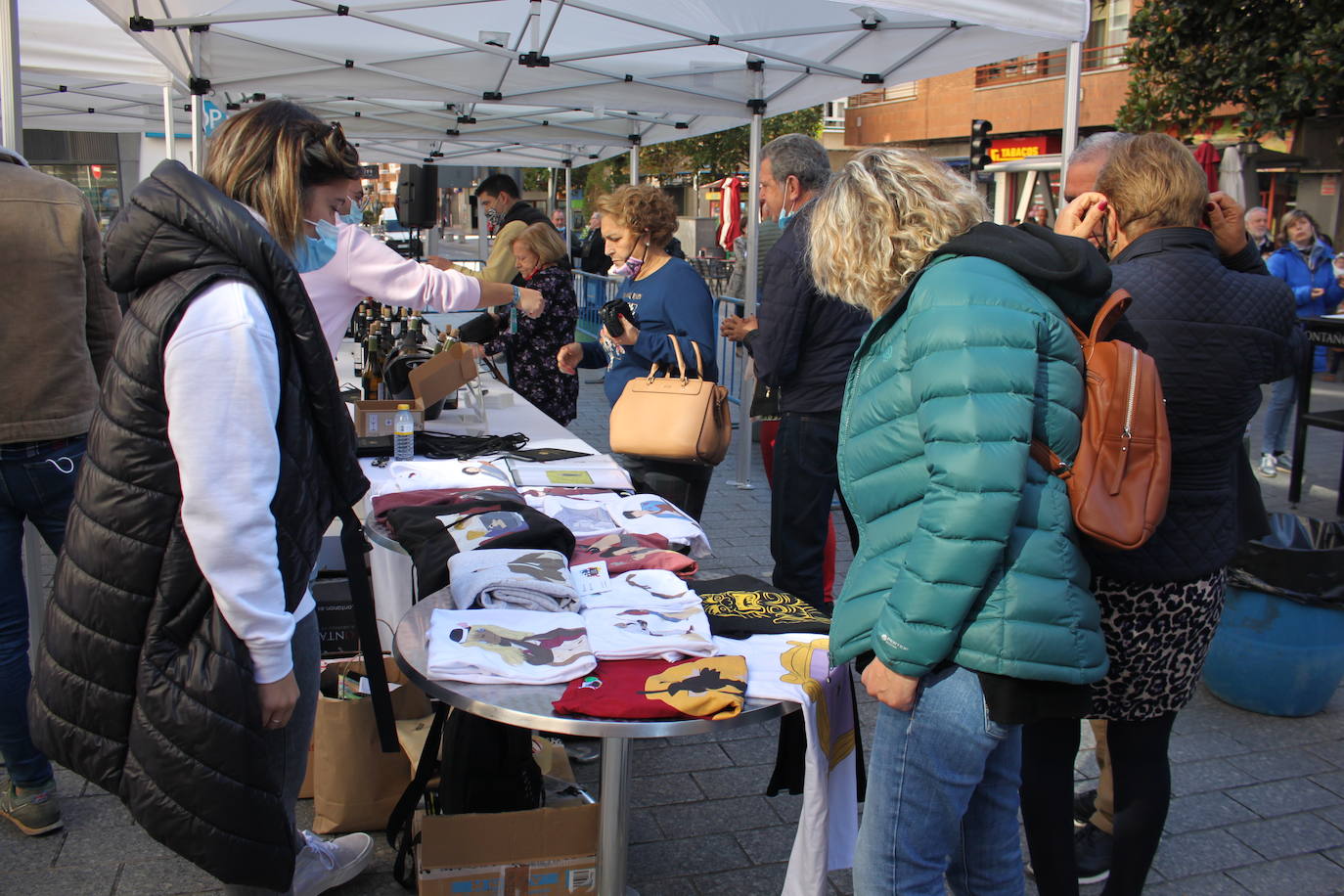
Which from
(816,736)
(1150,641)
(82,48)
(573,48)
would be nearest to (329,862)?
(816,736)

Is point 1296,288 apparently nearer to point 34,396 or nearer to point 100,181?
point 34,396

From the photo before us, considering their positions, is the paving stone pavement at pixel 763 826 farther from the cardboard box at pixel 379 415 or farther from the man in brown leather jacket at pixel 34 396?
the cardboard box at pixel 379 415

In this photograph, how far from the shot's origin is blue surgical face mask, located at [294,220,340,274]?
203 centimetres

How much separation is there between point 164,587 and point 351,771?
53.4 inches

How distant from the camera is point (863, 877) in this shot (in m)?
1.87

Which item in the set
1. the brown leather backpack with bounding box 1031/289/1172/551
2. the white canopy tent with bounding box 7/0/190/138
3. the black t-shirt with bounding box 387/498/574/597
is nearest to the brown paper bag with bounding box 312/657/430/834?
the black t-shirt with bounding box 387/498/574/597

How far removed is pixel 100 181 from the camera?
19.7m

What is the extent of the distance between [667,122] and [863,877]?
7936 millimetres

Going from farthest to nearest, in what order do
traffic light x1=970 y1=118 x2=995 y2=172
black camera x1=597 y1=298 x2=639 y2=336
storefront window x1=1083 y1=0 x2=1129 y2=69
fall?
1. storefront window x1=1083 y1=0 x2=1129 y2=69
2. traffic light x1=970 y1=118 x2=995 y2=172
3. black camera x1=597 y1=298 x2=639 y2=336

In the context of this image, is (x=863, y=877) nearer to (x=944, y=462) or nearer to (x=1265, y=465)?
A: (x=944, y=462)

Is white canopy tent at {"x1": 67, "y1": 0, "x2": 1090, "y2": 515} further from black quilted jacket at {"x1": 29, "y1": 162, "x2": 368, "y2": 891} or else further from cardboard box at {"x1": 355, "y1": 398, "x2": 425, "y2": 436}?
black quilted jacket at {"x1": 29, "y1": 162, "x2": 368, "y2": 891}

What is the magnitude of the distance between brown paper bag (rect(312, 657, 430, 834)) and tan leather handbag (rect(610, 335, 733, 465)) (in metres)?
1.32

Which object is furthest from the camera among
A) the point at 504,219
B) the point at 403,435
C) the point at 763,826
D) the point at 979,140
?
the point at 979,140

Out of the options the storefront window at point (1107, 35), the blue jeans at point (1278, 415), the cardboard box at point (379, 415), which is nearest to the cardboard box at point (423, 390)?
the cardboard box at point (379, 415)
